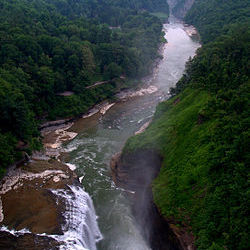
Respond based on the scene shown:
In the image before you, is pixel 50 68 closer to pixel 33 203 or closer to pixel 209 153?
pixel 33 203

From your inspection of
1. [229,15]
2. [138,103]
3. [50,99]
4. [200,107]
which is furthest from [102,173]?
[229,15]

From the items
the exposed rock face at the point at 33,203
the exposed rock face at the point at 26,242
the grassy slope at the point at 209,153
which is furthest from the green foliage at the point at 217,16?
the exposed rock face at the point at 26,242

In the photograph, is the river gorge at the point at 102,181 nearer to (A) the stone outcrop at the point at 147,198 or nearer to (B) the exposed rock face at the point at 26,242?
(B) the exposed rock face at the point at 26,242

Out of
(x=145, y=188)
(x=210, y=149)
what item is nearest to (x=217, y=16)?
(x=210, y=149)

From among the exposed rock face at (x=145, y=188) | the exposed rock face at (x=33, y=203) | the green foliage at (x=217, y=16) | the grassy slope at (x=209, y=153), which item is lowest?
the exposed rock face at (x=33, y=203)

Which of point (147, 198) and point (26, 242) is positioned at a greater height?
point (147, 198)

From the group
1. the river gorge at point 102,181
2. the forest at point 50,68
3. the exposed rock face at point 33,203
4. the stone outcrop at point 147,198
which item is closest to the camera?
the exposed rock face at point 33,203

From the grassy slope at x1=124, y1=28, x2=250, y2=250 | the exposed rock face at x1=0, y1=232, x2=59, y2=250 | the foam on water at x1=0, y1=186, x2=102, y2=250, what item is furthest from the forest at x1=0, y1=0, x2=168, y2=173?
the grassy slope at x1=124, y1=28, x2=250, y2=250
